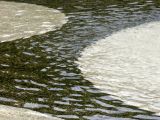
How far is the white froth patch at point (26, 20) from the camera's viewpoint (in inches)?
568

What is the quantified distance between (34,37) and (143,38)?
3.39m

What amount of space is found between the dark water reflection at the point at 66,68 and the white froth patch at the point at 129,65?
30 cm

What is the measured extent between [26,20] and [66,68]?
19.9 feet

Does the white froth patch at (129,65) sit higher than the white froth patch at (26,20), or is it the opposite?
the white froth patch at (26,20)

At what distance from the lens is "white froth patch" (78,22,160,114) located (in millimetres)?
9000

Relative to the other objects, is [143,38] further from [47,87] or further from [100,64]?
[47,87]

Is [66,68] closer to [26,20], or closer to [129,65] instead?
[129,65]

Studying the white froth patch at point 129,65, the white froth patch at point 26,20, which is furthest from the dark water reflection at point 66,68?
the white froth patch at point 26,20

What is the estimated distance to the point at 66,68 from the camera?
419 inches

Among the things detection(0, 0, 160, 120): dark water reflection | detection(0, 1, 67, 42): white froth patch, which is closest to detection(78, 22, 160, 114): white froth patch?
detection(0, 0, 160, 120): dark water reflection

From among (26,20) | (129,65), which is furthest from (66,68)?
(26,20)

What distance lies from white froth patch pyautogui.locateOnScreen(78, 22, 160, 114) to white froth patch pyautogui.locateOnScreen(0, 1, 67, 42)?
106 inches

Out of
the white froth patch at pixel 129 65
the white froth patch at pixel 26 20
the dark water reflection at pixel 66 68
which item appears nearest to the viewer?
the dark water reflection at pixel 66 68

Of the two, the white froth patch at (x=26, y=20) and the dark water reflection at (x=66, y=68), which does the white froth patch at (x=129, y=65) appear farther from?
the white froth patch at (x=26, y=20)
